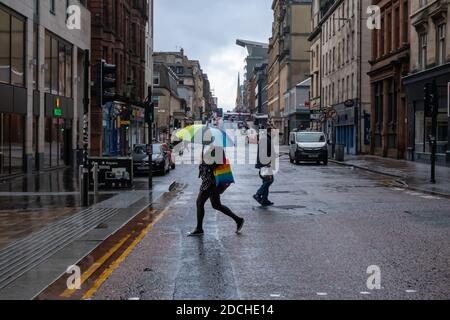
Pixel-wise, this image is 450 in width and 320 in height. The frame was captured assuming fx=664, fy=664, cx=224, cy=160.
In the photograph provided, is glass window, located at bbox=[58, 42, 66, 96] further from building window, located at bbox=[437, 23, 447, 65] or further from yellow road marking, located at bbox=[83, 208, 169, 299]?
yellow road marking, located at bbox=[83, 208, 169, 299]

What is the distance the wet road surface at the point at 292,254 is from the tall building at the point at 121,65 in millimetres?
23317

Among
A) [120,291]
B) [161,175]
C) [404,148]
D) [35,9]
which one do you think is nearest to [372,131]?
[404,148]

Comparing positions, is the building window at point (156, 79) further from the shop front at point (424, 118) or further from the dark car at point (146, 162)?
the dark car at point (146, 162)

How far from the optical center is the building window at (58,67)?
104 ft

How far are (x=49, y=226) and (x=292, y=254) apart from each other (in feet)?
17.1

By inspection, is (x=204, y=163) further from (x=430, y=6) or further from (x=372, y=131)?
(x=372, y=131)

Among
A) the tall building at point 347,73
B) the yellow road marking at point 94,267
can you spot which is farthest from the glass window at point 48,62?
the tall building at point 347,73

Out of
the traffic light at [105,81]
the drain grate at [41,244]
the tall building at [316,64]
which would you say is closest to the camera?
the drain grate at [41,244]

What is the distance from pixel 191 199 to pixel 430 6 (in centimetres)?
2238

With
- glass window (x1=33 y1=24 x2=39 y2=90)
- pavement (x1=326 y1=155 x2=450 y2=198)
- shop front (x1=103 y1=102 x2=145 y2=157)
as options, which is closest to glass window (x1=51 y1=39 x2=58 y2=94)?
glass window (x1=33 y1=24 x2=39 y2=90)

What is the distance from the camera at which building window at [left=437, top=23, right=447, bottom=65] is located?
110ft

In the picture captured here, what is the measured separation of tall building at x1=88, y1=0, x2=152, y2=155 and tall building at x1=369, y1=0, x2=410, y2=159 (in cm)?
1801

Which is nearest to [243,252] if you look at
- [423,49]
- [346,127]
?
[423,49]

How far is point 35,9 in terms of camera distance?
2912cm
